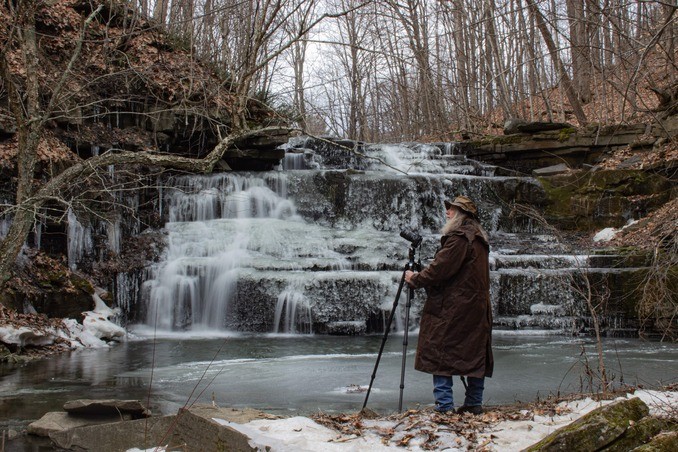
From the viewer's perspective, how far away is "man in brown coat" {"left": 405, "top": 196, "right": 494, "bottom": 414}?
4988mm

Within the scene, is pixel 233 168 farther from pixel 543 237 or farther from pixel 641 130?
pixel 641 130

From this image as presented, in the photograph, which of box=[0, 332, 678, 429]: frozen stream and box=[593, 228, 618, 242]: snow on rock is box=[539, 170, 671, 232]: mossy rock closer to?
box=[593, 228, 618, 242]: snow on rock

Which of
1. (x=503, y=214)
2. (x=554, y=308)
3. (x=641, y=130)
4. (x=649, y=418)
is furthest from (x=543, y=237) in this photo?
(x=649, y=418)

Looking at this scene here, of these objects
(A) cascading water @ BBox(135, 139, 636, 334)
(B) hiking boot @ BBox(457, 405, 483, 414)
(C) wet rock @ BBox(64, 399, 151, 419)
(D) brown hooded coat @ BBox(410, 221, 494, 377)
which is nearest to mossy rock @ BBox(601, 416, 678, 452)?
(D) brown hooded coat @ BBox(410, 221, 494, 377)

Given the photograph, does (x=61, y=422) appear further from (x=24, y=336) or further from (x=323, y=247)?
(x=323, y=247)

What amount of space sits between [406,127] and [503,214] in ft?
54.4

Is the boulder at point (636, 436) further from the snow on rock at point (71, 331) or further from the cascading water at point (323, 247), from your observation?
the snow on rock at point (71, 331)

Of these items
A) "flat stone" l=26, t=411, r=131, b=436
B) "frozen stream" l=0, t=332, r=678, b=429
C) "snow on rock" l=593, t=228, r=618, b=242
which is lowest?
"frozen stream" l=0, t=332, r=678, b=429

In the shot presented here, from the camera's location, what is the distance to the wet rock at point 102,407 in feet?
16.5

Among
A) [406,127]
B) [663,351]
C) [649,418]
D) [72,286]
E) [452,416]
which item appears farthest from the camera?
[406,127]

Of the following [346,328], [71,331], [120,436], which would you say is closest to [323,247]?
[346,328]

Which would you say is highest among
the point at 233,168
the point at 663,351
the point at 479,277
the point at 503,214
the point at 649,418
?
the point at 233,168

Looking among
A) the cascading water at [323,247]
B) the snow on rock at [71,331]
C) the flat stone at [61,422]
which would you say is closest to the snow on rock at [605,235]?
the cascading water at [323,247]

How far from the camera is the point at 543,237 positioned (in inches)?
626
